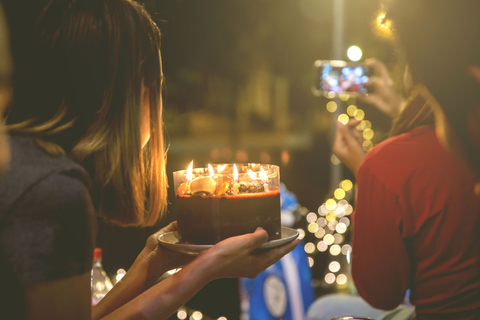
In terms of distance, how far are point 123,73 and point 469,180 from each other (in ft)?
3.47

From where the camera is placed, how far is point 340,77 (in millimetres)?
1384

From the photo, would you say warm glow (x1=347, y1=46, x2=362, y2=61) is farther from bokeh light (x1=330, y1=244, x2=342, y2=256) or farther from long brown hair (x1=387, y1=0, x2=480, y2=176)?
bokeh light (x1=330, y1=244, x2=342, y2=256)

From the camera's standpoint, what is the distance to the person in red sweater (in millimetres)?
1087

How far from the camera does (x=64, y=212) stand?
0.67 meters

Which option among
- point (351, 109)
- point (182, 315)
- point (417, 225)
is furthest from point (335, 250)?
point (182, 315)

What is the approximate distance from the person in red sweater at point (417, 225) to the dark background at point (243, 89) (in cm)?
21

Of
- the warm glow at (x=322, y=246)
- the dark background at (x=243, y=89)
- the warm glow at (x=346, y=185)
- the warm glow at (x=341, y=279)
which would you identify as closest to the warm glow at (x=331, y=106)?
A: the dark background at (x=243, y=89)

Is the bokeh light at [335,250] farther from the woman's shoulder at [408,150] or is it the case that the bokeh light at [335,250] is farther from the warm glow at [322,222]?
the woman's shoulder at [408,150]

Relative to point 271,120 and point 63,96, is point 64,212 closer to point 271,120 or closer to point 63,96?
point 63,96

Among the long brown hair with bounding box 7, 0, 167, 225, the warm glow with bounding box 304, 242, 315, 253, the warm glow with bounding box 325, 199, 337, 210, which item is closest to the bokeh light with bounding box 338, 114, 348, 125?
the warm glow with bounding box 325, 199, 337, 210

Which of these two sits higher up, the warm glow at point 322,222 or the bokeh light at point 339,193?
the bokeh light at point 339,193

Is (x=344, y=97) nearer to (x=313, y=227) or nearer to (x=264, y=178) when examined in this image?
(x=313, y=227)

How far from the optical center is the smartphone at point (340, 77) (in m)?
1.36

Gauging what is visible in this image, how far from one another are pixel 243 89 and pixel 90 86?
93cm
